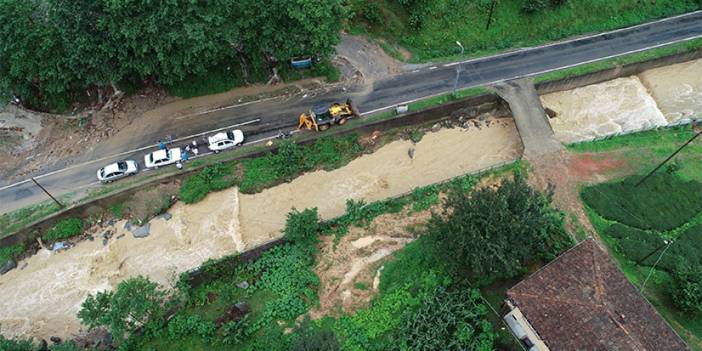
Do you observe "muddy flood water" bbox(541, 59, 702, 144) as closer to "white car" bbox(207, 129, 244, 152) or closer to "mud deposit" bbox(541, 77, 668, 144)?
"mud deposit" bbox(541, 77, 668, 144)

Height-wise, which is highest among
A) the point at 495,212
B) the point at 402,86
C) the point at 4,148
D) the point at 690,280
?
the point at 4,148

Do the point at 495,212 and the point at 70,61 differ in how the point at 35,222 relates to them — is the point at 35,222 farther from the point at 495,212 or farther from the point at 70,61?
the point at 495,212

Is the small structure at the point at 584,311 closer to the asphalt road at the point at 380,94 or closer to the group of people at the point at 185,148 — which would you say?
the asphalt road at the point at 380,94

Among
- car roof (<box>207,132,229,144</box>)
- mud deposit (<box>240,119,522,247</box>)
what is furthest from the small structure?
car roof (<box>207,132,229,144</box>)

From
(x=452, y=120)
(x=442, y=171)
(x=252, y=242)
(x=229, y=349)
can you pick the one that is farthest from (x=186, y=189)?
(x=452, y=120)

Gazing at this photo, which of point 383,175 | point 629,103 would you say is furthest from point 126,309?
point 629,103

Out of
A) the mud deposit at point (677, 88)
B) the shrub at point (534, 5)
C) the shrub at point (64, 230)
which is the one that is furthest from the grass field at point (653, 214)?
the shrub at point (64, 230)
